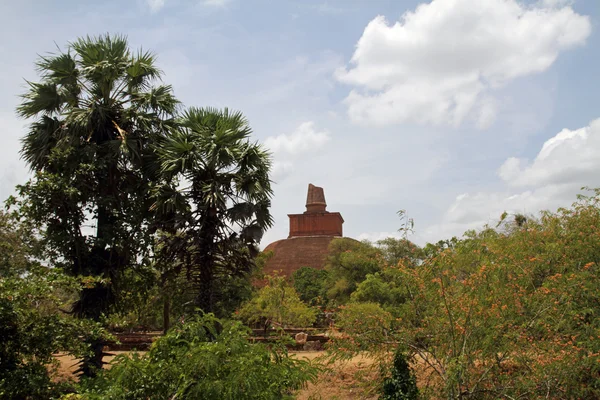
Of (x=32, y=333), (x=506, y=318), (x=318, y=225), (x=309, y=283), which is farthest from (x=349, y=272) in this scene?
(x=32, y=333)

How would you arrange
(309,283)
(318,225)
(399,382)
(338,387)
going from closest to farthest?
1. (399,382)
2. (338,387)
3. (309,283)
4. (318,225)

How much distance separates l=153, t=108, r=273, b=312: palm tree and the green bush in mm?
4758

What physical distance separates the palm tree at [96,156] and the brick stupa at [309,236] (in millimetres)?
38937

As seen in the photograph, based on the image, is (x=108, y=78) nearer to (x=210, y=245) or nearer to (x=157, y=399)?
(x=210, y=245)

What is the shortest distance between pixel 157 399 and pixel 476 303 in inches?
207

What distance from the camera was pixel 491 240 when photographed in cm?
1131

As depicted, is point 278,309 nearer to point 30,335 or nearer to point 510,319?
point 510,319

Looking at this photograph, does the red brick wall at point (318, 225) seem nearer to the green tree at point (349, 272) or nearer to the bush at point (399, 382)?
the green tree at point (349, 272)

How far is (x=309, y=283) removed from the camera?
130ft

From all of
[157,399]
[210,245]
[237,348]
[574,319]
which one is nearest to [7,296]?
[157,399]

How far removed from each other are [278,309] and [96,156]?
13279 mm

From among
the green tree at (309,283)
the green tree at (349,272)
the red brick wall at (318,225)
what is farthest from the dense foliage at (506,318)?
the red brick wall at (318,225)

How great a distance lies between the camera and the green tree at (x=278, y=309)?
23.2m

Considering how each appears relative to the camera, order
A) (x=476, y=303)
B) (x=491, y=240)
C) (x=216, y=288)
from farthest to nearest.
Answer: (x=216, y=288) → (x=491, y=240) → (x=476, y=303)
